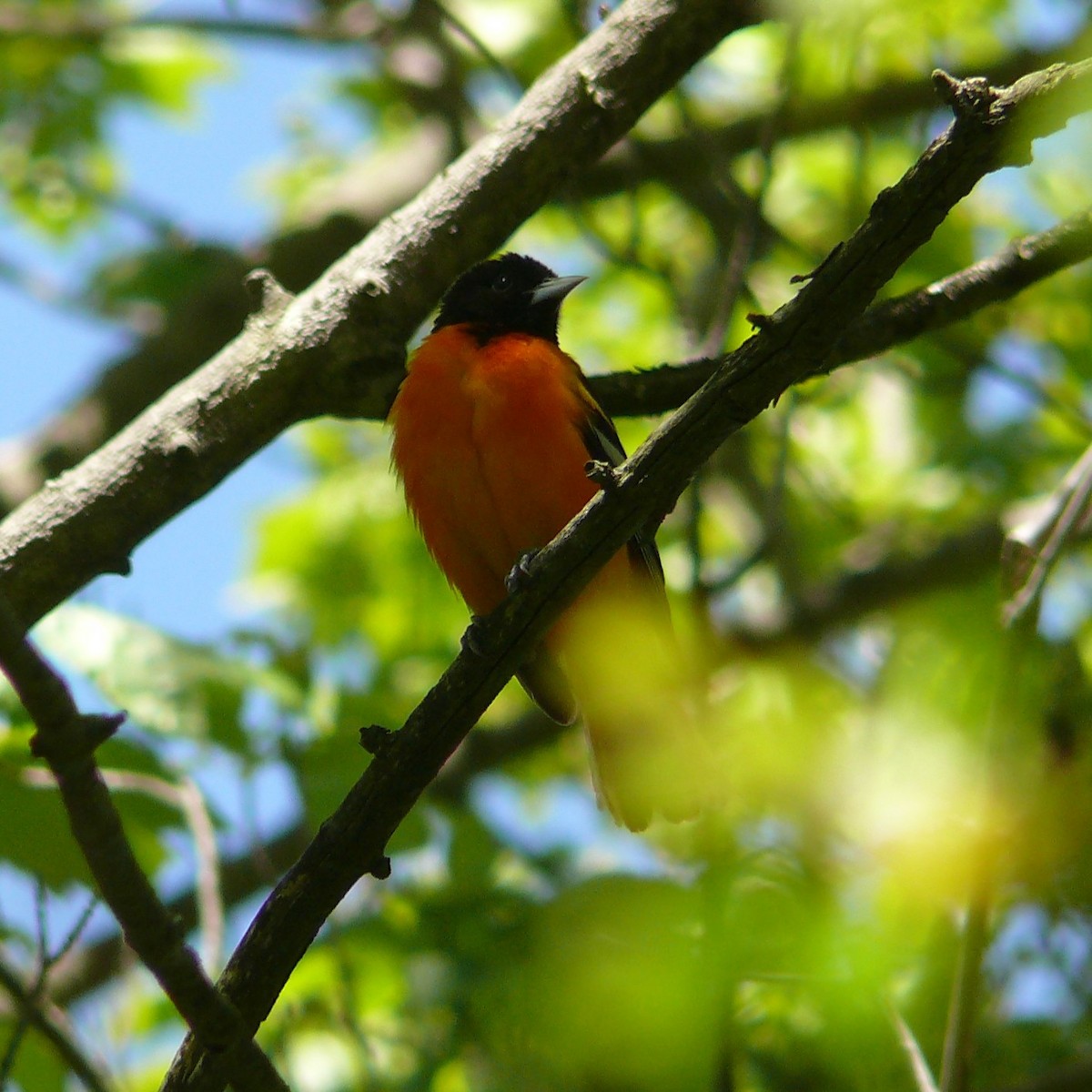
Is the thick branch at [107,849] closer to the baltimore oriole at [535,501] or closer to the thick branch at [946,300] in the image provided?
the thick branch at [946,300]

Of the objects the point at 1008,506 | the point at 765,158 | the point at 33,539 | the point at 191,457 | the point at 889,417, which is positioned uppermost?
the point at 889,417

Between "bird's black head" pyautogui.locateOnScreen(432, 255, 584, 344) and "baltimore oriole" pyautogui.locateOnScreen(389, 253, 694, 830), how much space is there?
17 centimetres

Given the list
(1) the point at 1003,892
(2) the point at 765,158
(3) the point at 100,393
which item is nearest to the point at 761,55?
(2) the point at 765,158

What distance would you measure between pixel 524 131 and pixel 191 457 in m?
1.41

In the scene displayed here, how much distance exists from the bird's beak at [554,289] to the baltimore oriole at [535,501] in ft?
0.62

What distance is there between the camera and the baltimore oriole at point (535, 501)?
4887 millimetres

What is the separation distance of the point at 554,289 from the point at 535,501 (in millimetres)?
1388

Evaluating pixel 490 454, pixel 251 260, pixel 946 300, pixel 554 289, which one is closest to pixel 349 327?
pixel 490 454

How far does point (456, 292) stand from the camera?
20.6 feet

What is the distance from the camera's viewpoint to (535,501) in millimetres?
4895

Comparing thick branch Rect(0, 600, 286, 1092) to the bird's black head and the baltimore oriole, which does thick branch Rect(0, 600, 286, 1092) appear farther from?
the bird's black head

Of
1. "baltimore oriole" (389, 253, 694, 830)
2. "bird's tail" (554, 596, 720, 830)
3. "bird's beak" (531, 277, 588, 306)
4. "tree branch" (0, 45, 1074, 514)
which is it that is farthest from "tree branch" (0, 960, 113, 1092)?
"bird's beak" (531, 277, 588, 306)

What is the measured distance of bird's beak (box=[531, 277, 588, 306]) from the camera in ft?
19.4

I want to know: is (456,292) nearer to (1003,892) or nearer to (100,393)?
(100,393)
